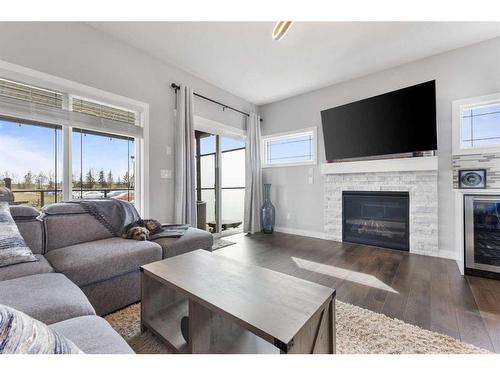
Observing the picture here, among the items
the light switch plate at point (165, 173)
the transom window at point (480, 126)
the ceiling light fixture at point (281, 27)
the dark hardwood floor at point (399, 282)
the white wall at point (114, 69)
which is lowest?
the dark hardwood floor at point (399, 282)

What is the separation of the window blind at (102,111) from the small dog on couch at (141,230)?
1301mm

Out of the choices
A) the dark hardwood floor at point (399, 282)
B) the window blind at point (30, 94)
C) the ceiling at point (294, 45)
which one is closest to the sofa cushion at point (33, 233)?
the window blind at point (30, 94)

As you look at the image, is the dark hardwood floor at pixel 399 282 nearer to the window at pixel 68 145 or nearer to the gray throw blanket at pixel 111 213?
the gray throw blanket at pixel 111 213

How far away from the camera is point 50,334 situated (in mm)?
488

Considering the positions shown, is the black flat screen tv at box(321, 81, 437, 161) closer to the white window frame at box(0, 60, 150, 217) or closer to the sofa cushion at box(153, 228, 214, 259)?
the sofa cushion at box(153, 228, 214, 259)

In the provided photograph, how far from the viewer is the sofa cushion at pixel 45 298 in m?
0.93

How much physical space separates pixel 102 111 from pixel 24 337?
267 centimetres

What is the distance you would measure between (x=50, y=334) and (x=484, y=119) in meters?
4.14

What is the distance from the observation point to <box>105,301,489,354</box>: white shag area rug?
1247mm

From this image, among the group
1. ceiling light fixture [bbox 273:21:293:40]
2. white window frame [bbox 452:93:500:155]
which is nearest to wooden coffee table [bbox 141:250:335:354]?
ceiling light fixture [bbox 273:21:293:40]

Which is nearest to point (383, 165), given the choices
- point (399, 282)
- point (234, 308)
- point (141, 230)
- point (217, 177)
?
point (399, 282)

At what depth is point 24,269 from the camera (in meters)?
1.34

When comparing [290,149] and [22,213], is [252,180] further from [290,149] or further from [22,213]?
[22,213]

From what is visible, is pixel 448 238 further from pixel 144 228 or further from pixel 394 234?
pixel 144 228
